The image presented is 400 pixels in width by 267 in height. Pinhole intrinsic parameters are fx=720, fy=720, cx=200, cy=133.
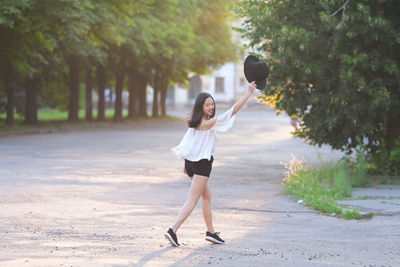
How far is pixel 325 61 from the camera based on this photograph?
44.2ft

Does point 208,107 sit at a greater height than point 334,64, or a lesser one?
lesser

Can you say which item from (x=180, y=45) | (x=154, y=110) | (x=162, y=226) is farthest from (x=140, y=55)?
(x=162, y=226)

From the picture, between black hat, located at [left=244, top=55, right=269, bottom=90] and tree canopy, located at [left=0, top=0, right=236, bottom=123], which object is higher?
tree canopy, located at [left=0, top=0, right=236, bottom=123]

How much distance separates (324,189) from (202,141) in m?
4.40

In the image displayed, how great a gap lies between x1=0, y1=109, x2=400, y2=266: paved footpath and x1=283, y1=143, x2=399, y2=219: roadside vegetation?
232 mm

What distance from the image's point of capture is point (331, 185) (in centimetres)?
1221

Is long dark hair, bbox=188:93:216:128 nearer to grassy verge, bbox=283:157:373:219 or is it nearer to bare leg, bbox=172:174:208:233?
bare leg, bbox=172:174:208:233

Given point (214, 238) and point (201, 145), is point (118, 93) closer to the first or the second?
point (201, 145)

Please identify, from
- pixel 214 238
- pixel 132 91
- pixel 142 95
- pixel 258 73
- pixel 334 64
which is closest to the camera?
pixel 214 238

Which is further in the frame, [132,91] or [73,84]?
[132,91]

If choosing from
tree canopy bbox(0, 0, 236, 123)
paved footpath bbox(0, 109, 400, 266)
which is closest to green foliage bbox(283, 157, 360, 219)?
paved footpath bbox(0, 109, 400, 266)

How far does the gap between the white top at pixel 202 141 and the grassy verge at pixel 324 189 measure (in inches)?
110

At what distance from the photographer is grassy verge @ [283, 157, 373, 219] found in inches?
379

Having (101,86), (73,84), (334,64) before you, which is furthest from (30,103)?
(334,64)
